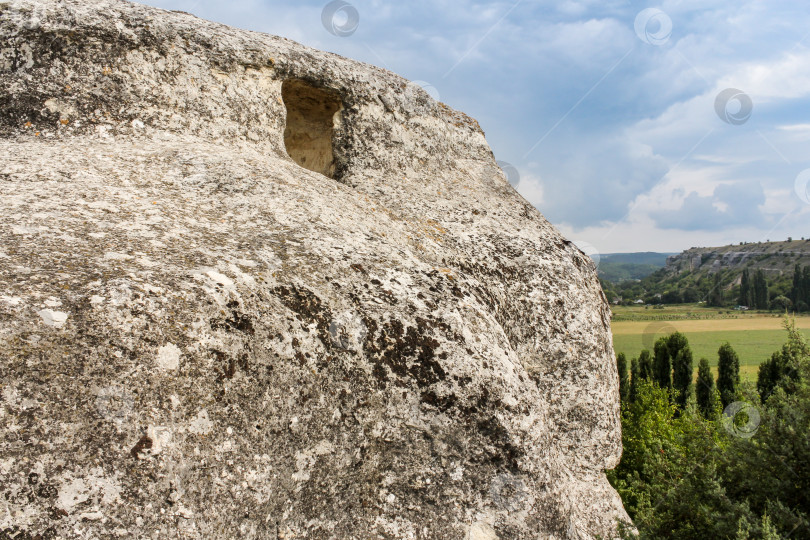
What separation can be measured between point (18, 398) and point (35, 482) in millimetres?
424

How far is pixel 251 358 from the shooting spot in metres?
3.68

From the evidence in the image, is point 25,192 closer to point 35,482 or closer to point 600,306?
point 35,482

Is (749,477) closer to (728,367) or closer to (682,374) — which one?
(682,374)

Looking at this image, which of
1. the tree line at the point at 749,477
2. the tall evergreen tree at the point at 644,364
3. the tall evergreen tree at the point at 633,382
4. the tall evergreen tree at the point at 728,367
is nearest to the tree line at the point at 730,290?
the tall evergreen tree at the point at 728,367

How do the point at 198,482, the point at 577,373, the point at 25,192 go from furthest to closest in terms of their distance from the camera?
the point at 577,373
the point at 25,192
the point at 198,482

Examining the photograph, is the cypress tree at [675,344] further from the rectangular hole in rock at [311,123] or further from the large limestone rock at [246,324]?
the rectangular hole in rock at [311,123]

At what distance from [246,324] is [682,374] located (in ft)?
113

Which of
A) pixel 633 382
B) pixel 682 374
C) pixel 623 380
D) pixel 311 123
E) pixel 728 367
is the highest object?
pixel 311 123

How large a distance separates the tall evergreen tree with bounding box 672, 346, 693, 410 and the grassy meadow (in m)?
8.46

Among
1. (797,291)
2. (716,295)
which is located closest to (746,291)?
(797,291)

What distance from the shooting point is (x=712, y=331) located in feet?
249

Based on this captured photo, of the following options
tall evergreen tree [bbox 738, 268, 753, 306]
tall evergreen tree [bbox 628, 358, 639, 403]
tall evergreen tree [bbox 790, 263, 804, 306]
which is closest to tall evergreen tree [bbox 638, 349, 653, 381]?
tall evergreen tree [bbox 628, 358, 639, 403]

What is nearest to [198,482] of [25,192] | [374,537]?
[374,537]

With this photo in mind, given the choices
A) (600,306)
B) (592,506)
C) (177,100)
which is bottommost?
(592,506)
